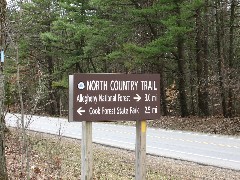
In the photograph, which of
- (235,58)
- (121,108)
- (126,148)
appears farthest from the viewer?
(235,58)

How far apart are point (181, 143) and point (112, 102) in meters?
10.9

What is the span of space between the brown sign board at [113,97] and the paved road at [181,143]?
5.14 meters

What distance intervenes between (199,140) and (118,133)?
452cm

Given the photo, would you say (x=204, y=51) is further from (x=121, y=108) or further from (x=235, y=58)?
(x=121, y=108)

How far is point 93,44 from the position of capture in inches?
1241

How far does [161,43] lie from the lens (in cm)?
2319

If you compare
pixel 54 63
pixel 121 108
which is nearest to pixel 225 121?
pixel 121 108

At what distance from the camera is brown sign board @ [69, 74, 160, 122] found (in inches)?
219

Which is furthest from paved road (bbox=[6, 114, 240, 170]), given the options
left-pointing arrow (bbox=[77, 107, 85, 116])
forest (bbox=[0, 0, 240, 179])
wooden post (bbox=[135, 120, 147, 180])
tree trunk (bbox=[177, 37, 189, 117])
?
tree trunk (bbox=[177, 37, 189, 117])

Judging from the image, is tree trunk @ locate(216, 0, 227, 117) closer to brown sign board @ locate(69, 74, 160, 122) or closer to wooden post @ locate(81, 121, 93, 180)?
brown sign board @ locate(69, 74, 160, 122)

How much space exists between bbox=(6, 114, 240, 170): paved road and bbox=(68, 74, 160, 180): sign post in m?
5.11

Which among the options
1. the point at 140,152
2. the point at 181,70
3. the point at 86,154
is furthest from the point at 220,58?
the point at 86,154

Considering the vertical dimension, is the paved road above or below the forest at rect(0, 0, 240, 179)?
below

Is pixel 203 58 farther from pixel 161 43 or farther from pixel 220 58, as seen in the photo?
pixel 161 43
